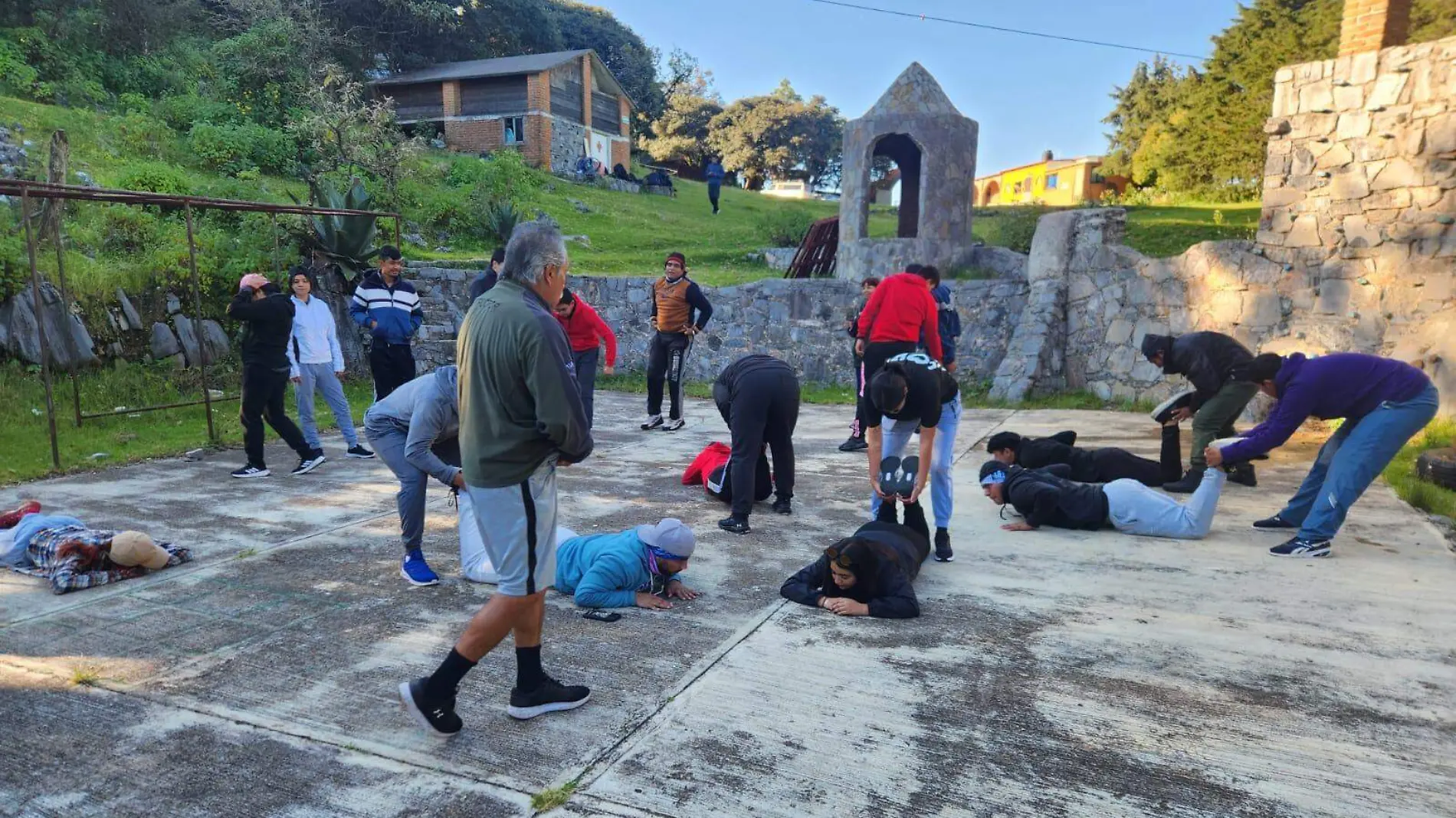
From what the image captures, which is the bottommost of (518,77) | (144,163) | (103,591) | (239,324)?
(103,591)

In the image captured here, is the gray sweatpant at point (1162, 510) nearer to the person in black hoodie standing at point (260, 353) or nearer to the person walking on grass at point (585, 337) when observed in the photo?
the person walking on grass at point (585, 337)

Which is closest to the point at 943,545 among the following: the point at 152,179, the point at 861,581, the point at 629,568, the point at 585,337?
the point at 861,581

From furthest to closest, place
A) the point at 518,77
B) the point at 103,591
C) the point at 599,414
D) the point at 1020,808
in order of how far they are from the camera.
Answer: the point at 518,77
the point at 599,414
the point at 103,591
the point at 1020,808

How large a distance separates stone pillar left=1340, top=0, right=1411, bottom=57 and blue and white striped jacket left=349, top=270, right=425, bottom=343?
9.34 m

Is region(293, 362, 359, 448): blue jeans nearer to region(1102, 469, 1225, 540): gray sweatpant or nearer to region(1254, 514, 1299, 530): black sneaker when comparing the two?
region(1102, 469, 1225, 540): gray sweatpant

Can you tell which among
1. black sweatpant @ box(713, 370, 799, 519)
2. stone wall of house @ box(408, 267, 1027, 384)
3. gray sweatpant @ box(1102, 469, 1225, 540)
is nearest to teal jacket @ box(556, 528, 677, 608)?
black sweatpant @ box(713, 370, 799, 519)

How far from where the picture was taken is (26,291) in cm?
939

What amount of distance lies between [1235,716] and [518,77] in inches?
1322

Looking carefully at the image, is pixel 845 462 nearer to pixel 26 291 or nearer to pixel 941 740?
pixel 941 740

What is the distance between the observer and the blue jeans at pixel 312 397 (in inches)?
288

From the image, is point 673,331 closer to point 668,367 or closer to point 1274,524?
point 668,367

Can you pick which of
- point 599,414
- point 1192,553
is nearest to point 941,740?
point 1192,553

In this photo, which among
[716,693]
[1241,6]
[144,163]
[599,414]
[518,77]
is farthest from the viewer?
[518,77]

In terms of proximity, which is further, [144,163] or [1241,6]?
[1241,6]
